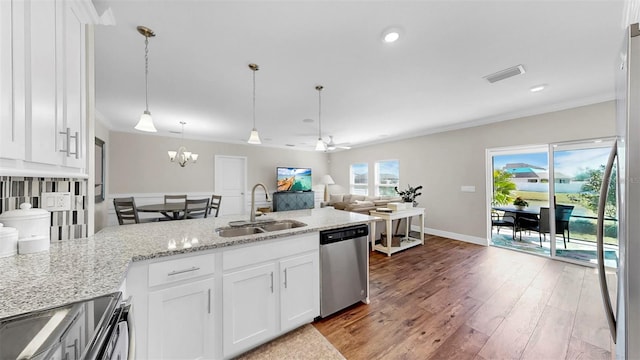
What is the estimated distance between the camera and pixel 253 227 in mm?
2045

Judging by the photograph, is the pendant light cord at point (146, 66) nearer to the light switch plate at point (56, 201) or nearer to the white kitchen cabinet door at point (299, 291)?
the light switch plate at point (56, 201)

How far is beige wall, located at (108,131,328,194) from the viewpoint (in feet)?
16.7

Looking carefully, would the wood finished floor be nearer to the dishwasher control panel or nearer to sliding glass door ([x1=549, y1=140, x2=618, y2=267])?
sliding glass door ([x1=549, y1=140, x2=618, y2=267])

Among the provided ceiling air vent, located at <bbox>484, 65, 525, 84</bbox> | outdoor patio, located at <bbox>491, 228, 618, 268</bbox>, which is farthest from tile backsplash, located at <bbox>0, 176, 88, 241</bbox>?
outdoor patio, located at <bbox>491, 228, 618, 268</bbox>

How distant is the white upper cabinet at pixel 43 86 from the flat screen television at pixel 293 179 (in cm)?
587

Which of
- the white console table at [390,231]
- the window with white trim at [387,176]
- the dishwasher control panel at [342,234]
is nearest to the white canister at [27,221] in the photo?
the dishwasher control panel at [342,234]

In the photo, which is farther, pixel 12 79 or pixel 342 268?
pixel 342 268

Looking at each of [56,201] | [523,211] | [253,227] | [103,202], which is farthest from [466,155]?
[103,202]

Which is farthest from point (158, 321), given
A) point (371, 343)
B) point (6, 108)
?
point (371, 343)

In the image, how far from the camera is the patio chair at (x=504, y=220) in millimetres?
4113

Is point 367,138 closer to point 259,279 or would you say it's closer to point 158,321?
point 259,279

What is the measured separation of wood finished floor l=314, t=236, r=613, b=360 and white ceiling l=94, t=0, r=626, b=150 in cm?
202

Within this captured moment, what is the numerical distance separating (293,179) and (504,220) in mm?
5612

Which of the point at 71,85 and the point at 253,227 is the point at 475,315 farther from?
the point at 71,85
